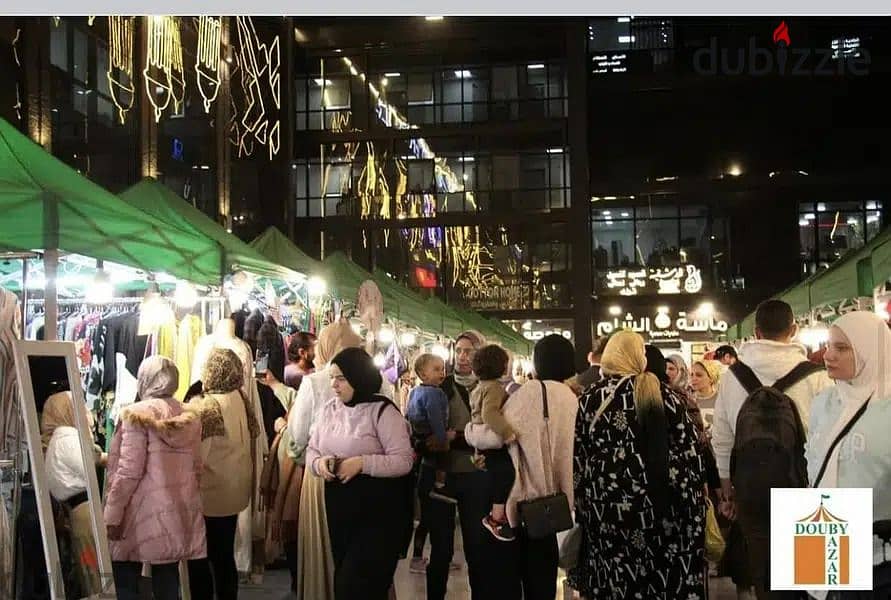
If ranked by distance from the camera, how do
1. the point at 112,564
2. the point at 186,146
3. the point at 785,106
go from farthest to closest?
1. the point at 186,146
2. the point at 785,106
3. the point at 112,564

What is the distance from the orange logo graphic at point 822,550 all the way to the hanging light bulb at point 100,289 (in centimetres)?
373

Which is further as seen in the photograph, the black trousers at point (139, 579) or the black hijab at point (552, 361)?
the black hijab at point (552, 361)

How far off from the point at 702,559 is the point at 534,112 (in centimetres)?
1715

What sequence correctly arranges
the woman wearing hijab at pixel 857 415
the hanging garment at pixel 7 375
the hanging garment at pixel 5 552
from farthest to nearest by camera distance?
the hanging garment at pixel 7 375
the hanging garment at pixel 5 552
the woman wearing hijab at pixel 857 415

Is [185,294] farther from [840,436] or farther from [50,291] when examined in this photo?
[840,436]

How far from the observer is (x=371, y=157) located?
1970 centimetres

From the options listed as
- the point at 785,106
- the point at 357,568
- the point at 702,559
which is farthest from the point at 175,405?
the point at 785,106

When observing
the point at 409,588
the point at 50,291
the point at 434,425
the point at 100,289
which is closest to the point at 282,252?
the point at 100,289

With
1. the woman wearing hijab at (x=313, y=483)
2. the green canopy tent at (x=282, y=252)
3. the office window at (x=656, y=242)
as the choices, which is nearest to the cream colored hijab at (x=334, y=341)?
the woman wearing hijab at (x=313, y=483)

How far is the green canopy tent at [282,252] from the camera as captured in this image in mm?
7846

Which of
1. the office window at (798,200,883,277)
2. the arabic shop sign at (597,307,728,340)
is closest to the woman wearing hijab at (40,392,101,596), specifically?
the office window at (798,200,883,277)

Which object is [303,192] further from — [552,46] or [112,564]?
[112,564]

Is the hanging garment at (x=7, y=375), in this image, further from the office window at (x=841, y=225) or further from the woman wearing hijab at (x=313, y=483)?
the office window at (x=841, y=225)

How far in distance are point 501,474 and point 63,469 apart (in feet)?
5.67
